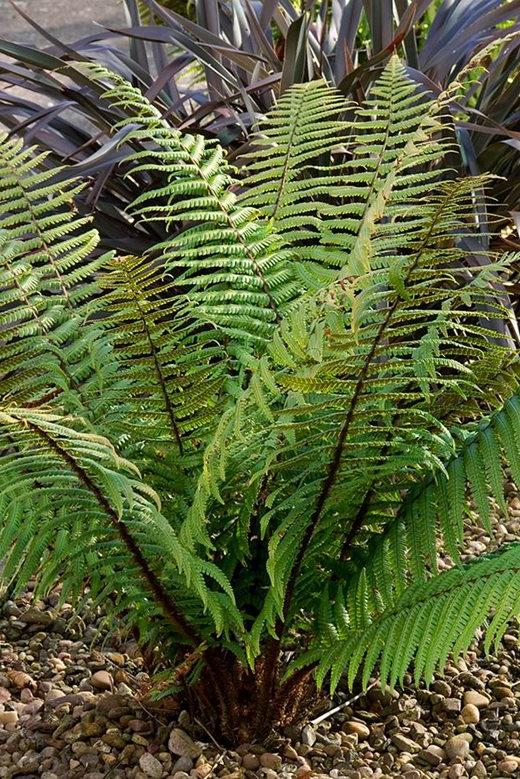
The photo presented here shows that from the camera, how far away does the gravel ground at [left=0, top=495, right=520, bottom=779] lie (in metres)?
1.62

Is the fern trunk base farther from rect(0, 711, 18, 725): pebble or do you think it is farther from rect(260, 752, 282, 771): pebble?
rect(0, 711, 18, 725): pebble

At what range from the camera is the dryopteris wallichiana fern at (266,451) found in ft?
4.30

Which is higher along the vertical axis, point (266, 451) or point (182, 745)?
point (266, 451)

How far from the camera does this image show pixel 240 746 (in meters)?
1.64

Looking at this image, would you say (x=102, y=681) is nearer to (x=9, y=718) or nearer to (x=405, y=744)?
(x=9, y=718)

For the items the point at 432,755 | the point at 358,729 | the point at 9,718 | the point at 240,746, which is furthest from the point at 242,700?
the point at 9,718

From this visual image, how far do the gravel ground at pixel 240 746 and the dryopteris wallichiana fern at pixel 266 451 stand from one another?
7 centimetres

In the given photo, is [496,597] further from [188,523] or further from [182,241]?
[182,241]

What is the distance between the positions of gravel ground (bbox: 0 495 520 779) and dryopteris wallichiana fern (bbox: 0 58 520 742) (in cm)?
7

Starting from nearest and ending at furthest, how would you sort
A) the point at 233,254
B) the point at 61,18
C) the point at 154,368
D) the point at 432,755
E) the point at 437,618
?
the point at 437,618, the point at 154,368, the point at 233,254, the point at 432,755, the point at 61,18

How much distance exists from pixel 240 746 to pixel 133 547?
43cm

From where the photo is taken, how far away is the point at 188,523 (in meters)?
1.34

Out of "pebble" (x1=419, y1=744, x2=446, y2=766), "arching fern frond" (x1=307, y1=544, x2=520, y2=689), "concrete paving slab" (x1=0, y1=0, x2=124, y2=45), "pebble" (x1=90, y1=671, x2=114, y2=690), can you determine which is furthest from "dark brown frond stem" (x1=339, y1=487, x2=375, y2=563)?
"concrete paving slab" (x1=0, y1=0, x2=124, y2=45)

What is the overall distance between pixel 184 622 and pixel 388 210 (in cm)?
62
